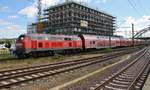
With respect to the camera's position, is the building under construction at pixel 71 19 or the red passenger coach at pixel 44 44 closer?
the red passenger coach at pixel 44 44

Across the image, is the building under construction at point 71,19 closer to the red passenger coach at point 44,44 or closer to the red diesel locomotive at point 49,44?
the red diesel locomotive at point 49,44

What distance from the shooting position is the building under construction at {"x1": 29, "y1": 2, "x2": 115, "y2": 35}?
14225cm

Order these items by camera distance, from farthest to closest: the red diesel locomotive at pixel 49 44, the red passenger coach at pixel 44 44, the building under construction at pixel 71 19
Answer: the building under construction at pixel 71 19, the red diesel locomotive at pixel 49 44, the red passenger coach at pixel 44 44

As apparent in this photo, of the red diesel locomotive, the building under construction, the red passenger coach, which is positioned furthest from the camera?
the building under construction

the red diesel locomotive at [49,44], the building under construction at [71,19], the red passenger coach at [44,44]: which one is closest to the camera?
the red passenger coach at [44,44]

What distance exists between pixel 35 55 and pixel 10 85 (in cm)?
2158

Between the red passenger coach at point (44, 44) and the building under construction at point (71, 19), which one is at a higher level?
the building under construction at point (71, 19)

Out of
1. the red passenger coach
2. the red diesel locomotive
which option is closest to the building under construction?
the red diesel locomotive

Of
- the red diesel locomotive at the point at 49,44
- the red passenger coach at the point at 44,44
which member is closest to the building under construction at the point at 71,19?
the red diesel locomotive at the point at 49,44

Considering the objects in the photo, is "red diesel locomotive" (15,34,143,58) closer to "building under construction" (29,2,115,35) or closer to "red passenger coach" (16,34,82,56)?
"red passenger coach" (16,34,82,56)

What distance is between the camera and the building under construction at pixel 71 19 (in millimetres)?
142250

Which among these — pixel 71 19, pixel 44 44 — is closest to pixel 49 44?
pixel 44 44

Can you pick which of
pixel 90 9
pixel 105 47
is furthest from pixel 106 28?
pixel 105 47

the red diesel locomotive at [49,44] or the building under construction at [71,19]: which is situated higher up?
the building under construction at [71,19]
